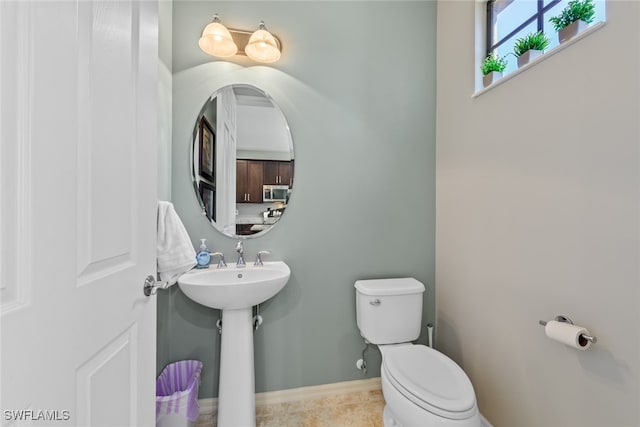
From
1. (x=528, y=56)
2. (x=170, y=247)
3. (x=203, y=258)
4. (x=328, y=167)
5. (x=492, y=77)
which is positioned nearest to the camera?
(x=170, y=247)

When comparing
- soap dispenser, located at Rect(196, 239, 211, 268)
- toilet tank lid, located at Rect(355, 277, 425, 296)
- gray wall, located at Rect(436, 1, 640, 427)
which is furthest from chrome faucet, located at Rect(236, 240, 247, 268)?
gray wall, located at Rect(436, 1, 640, 427)

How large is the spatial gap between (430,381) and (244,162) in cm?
146

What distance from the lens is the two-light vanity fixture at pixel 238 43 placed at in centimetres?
145

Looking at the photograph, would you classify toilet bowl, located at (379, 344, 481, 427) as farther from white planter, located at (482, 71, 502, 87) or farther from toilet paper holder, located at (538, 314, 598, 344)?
white planter, located at (482, 71, 502, 87)

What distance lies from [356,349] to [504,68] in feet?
5.83

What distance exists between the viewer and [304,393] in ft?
5.51

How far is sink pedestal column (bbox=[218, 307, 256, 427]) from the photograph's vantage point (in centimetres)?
136

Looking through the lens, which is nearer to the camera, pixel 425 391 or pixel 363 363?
pixel 425 391

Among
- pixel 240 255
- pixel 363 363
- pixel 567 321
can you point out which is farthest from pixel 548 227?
pixel 240 255

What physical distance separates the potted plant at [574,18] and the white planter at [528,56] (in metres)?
0.11

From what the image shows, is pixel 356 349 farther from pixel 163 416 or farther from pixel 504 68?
pixel 504 68

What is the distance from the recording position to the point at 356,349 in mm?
1755

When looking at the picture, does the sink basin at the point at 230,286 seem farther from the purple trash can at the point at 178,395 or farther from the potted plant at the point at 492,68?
the potted plant at the point at 492,68

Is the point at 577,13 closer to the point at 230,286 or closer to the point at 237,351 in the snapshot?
the point at 230,286
